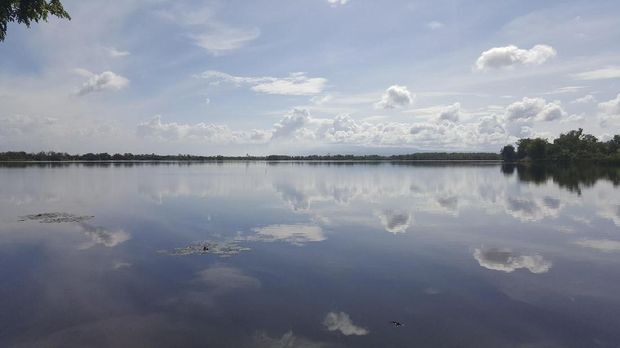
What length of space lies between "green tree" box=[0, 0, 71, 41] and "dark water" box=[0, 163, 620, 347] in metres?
7.87

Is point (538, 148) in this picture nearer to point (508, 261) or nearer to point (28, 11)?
point (508, 261)

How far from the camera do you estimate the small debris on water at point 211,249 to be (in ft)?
58.8

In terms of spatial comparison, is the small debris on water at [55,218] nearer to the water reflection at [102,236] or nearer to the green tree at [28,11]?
the water reflection at [102,236]

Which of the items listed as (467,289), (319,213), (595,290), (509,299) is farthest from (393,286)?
(319,213)

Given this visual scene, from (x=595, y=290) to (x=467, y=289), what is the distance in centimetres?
385

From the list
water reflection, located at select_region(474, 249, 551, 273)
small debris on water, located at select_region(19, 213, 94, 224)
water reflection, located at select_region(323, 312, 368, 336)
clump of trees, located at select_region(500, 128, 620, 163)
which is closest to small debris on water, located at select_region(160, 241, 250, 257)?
water reflection, located at select_region(323, 312, 368, 336)

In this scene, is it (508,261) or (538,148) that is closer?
(508,261)

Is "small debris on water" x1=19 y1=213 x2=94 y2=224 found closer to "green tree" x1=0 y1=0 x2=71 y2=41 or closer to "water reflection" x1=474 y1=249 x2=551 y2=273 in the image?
"green tree" x1=0 y1=0 x2=71 y2=41

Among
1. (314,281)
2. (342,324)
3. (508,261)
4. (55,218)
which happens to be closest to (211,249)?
(314,281)

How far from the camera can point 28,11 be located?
12273 mm

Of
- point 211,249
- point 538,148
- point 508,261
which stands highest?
point 538,148

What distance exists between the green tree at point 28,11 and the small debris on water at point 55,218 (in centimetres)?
1664

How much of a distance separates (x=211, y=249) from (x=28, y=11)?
10.7 m

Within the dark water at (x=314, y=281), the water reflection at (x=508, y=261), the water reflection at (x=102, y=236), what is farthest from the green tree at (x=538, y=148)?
the water reflection at (x=102, y=236)
